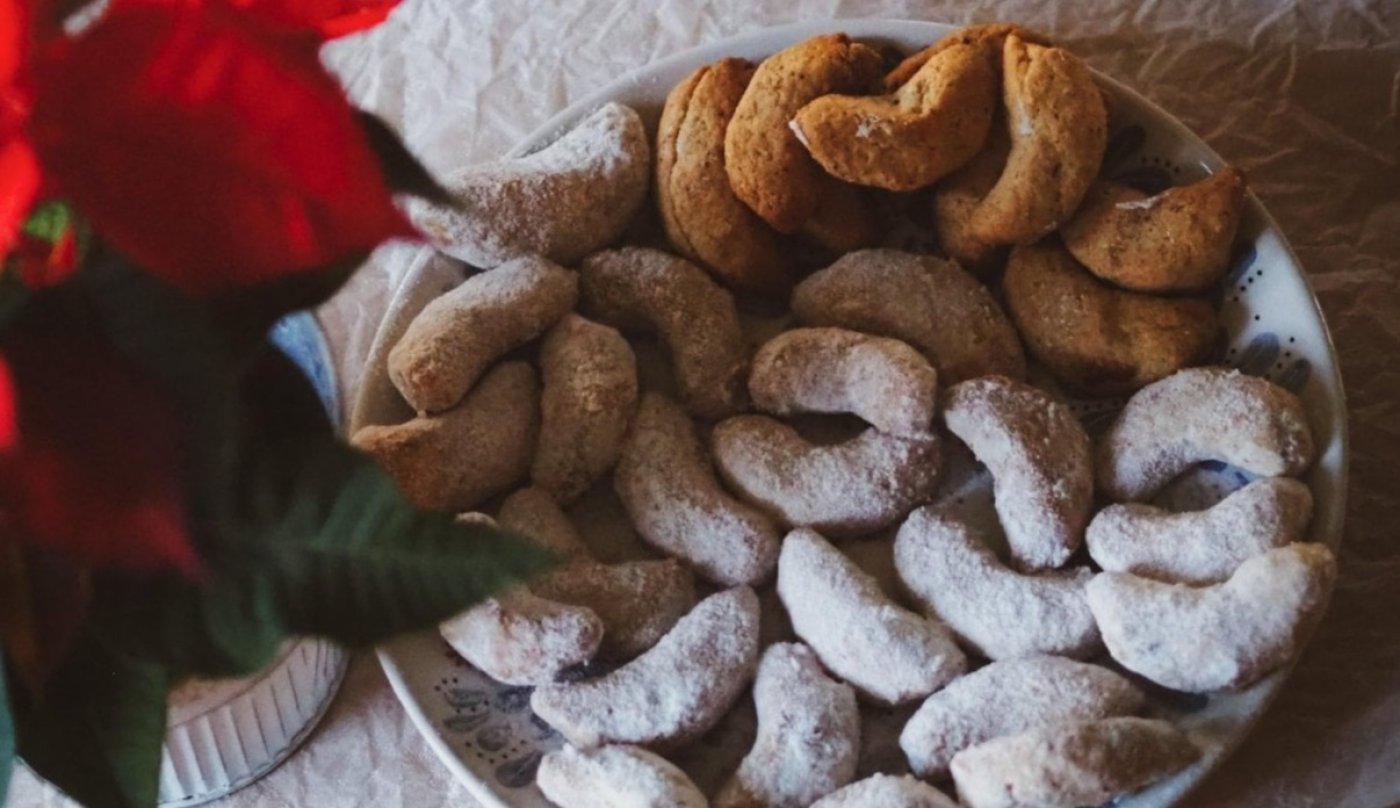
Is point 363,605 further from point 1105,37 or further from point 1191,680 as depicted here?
point 1105,37

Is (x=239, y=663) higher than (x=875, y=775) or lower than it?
higher

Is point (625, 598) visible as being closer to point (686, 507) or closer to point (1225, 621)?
point (686, 507)

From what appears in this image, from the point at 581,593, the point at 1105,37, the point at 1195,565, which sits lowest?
the point at 581,593

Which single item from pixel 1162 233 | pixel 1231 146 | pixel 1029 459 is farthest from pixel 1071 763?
pixel 1231 146

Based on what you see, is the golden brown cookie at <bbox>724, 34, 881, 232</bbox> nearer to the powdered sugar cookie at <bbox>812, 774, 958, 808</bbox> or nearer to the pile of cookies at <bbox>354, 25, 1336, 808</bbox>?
the pile of cookies at <bbox>354, 25, 1336, 808</bbox>

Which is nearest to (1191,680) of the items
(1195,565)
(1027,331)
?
(1195,565)
